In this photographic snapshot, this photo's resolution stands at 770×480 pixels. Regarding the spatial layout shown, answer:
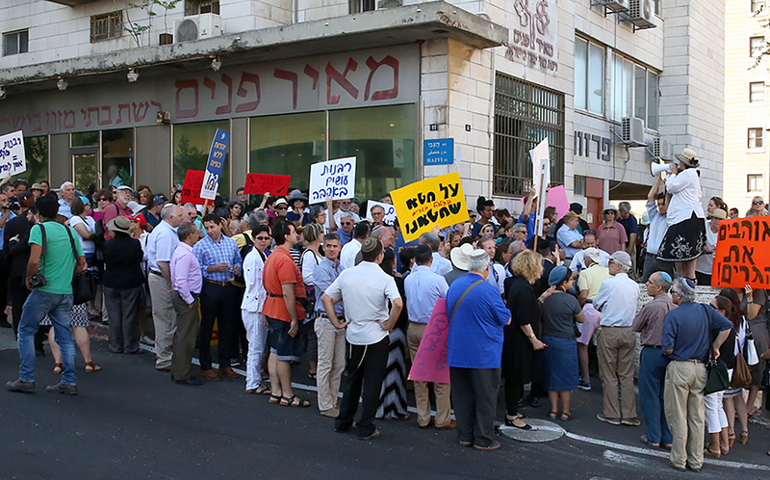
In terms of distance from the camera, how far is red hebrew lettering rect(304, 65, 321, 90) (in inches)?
613

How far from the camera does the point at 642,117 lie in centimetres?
2320

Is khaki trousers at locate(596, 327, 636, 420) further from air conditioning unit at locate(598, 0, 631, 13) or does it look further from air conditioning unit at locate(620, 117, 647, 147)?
air conditioning unit at locate(620, 117, 647, 147)

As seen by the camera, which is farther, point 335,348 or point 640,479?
point 335,348

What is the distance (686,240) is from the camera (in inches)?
369

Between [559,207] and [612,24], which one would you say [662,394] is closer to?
[559,207]

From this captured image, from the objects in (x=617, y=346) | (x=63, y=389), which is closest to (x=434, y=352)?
(x=617, y=346)

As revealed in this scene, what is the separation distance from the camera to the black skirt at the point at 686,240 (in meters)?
9.35

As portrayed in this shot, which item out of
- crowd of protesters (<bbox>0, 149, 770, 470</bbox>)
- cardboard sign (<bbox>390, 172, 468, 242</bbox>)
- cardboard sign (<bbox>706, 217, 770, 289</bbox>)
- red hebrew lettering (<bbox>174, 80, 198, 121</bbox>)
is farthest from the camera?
red hebrew lettering (<bbox>174, 80, 198, 121</bbox>)

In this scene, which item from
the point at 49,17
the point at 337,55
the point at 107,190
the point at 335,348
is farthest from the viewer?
the point at 49,17

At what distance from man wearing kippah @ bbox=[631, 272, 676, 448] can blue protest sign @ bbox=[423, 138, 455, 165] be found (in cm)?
678

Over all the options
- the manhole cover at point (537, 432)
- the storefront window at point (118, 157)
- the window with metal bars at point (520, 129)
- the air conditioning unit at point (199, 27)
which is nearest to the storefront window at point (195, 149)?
the storefront window at point (118, 157)

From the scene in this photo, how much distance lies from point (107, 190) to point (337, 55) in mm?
5552

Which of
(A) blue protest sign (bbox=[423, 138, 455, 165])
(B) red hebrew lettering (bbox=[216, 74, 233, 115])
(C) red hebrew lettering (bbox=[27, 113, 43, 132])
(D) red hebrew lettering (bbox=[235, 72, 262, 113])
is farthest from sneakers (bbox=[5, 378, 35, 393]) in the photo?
(C) red hebrew lettering (bbox=[27, 113, 43, 132])

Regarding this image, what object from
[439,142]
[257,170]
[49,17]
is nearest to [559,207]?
[439,142]
